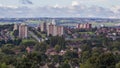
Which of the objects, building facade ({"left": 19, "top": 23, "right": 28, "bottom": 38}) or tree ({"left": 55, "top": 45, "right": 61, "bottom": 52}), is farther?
building facade ({"left": 19, "top": 23, "right": 28, "bottom": 38})

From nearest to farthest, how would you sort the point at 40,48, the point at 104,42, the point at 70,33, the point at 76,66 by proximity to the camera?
1. the point at 76,66
2. the point at 40,48
3. the point at 104,42
4. the point at 70,33

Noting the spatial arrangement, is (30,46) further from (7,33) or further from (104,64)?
(104,64)

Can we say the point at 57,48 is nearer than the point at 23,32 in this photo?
Yes

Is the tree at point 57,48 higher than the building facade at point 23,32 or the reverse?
higher

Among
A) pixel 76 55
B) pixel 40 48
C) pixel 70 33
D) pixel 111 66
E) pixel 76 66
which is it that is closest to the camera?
pixel 111 66

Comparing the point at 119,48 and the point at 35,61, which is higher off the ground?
the point at 35,61

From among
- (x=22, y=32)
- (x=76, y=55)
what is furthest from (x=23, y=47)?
(x=22, y=32)

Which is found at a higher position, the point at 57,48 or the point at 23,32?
the point at 57,48

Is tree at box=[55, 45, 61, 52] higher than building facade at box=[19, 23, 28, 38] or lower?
higher

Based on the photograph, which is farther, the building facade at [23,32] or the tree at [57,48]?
the building facade at [23,32]

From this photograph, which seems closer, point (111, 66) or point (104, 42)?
point (111, 66)
